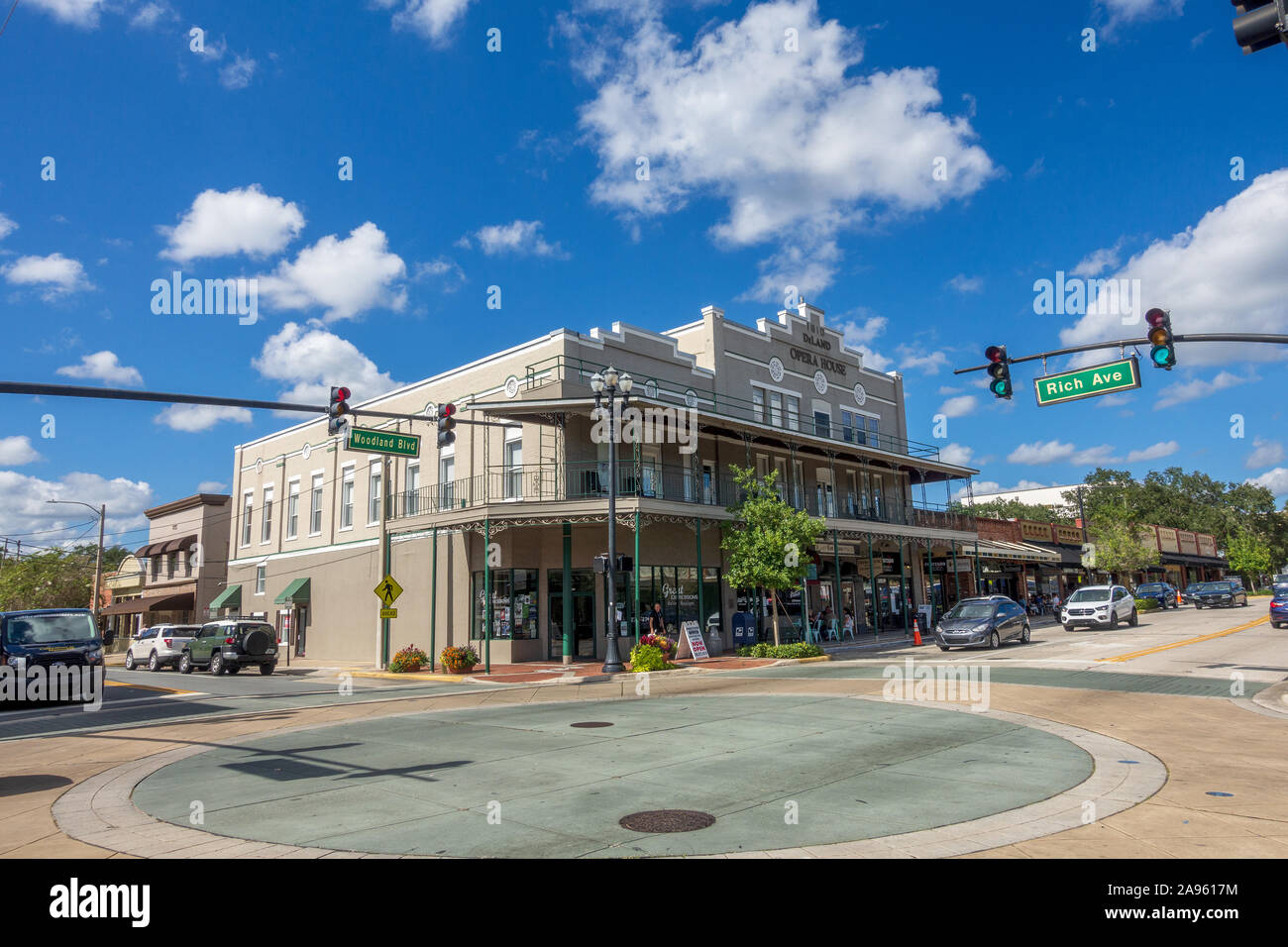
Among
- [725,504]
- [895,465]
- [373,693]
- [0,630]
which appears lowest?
[373,693]

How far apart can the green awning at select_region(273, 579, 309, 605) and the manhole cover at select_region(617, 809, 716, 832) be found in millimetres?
33621

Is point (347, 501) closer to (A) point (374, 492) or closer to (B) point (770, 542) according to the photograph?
(A) point (374, 492)

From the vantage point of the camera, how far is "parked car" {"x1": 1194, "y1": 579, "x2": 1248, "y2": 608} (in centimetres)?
4703

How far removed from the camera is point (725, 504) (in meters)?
30.1

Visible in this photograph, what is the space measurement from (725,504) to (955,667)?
1195 cm

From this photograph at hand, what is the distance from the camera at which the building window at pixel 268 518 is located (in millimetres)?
41438

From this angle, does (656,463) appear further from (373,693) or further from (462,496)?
(373,693)

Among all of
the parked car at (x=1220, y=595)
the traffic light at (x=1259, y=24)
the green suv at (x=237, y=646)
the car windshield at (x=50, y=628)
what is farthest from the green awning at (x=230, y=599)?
the parked car at (x=1220, y=595)

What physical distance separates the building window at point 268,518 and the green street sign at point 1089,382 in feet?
120

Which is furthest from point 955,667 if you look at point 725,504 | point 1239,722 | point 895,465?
point 895,465

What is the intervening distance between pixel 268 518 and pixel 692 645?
26.4 metres

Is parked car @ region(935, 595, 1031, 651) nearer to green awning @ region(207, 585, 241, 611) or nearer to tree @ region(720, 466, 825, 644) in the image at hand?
tree @ region(720, 466, 825, 644)

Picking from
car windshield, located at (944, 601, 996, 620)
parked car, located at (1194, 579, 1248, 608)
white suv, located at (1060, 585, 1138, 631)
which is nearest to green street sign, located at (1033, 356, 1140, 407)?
car windshield, located at (944, 601, 996, 620)

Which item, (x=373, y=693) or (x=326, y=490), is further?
(x=326, y=490)
